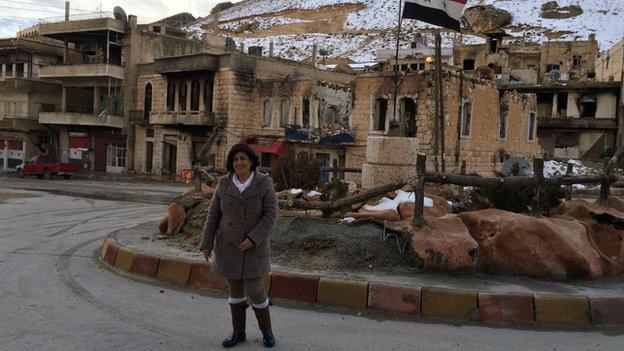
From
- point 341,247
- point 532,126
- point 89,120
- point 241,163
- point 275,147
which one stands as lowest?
point 341,247

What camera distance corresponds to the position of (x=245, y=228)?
4.73m

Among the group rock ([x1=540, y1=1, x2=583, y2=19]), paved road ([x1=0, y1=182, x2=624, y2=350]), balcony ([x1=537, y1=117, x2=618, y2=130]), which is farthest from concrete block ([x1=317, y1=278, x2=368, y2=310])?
rock ([x1=540, y1=1, x2=583, y2=19])

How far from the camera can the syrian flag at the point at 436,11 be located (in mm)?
11193

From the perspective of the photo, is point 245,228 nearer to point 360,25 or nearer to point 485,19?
point 485,19

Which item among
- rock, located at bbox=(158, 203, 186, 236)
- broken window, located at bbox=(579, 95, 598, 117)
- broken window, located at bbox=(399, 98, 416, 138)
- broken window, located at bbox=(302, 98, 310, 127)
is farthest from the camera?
broken window, located at bbox=(579, 95, 598, 117)

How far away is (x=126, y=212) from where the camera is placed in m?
17.0

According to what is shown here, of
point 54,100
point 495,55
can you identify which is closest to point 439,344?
point 54,100

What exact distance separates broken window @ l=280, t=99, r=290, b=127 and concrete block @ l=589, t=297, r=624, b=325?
29.1 meters

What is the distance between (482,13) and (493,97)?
264ft

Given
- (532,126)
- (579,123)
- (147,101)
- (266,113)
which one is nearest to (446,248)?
(266,113)

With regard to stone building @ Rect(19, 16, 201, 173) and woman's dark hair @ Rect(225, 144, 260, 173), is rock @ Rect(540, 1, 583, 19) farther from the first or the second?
woman's dark hair @ Rect(225, 144, 260, 173)

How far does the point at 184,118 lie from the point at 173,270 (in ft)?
100

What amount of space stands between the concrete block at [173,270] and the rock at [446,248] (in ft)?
9.08

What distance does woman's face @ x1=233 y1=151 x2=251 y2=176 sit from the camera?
475 cm
